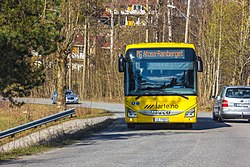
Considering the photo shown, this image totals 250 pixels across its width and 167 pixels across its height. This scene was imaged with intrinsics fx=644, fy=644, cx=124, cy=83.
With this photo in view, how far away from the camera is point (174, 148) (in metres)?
16.2

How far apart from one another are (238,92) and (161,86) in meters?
8.02

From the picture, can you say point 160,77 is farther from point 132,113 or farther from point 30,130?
point 30,130

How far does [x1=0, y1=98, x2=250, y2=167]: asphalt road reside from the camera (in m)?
13.2

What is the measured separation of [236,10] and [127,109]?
28.5 metres

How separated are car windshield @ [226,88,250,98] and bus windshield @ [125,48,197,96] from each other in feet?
23.1

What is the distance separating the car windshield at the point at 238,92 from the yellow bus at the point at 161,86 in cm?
704

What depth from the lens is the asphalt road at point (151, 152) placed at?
13.2m

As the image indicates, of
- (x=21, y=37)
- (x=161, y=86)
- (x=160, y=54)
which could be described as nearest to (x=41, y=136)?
(x=161, y=86)

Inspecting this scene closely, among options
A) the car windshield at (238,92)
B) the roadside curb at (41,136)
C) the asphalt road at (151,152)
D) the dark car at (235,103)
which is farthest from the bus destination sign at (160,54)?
the car windshield at (238,92)

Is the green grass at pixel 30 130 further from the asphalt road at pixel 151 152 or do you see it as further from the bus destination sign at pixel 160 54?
the bus destination sign at pixel 160 54

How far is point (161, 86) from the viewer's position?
22.0m

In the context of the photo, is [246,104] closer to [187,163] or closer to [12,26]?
[12,26]

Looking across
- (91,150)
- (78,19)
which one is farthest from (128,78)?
(78,19)

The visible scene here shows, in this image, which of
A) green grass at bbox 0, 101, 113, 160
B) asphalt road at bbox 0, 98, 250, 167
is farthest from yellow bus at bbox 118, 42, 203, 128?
green grass at bbox 0, 101, 113, 160
